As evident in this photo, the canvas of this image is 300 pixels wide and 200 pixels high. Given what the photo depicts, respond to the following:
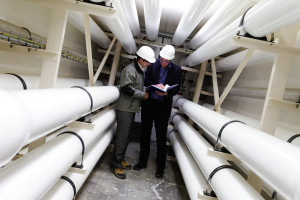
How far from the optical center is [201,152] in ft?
6.04

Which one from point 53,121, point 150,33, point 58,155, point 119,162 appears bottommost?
point 119,162

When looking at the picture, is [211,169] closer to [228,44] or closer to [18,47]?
[228,44]

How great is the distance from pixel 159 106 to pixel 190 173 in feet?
2.91

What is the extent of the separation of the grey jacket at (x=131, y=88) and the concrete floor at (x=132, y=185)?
0.75 meters

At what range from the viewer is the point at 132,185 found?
2.33 meters

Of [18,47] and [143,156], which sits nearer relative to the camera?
[18,47]

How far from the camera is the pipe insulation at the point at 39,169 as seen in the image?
3.00 ft

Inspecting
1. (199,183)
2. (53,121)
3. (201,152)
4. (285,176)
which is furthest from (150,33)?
(285,176)

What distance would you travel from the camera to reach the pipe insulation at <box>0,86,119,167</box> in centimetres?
65

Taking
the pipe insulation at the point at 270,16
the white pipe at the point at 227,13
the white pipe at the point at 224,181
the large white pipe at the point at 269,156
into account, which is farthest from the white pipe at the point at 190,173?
the white pipe at the point at 227,13

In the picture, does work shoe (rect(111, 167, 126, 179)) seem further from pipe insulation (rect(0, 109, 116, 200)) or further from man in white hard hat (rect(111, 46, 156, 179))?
pipe insulation (rect(0, 109, 116, 200))

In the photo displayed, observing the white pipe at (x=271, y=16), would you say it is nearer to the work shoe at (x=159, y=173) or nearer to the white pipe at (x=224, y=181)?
the white pipe at (x=224, y=181)

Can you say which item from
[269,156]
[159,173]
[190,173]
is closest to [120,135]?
[159,173]

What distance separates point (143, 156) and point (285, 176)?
2140 millimetres
